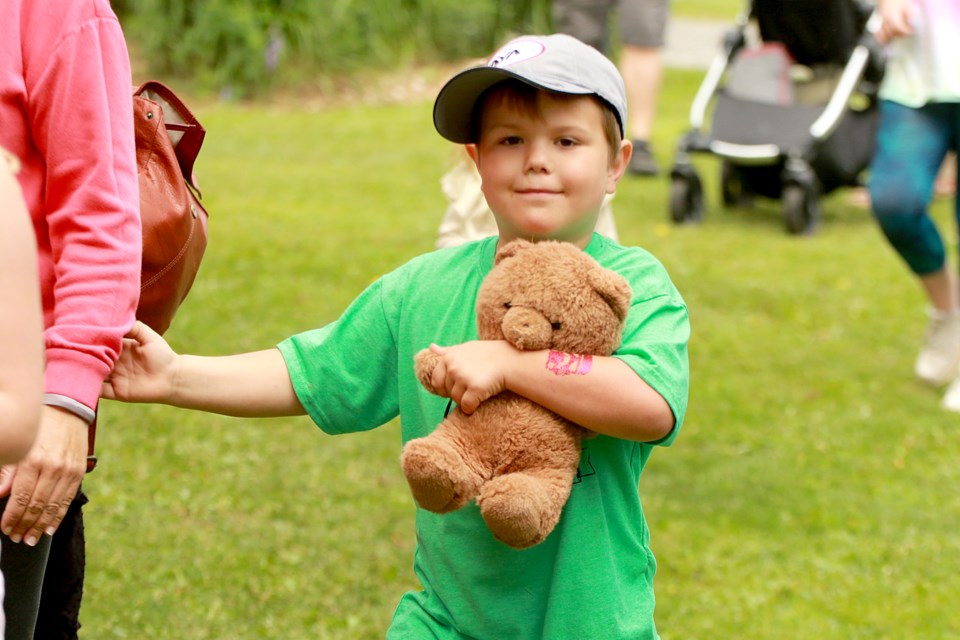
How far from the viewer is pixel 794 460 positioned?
5145 millimetres

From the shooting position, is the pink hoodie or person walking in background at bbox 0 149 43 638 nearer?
Result: person walking in background at bbox 0 149 43 638

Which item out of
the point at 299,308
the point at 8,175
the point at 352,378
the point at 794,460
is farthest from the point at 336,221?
the point at 8,175

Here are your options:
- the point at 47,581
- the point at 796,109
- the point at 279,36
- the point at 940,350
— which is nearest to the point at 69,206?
the point at 47,581

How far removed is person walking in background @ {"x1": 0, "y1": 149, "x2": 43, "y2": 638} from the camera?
158 cm

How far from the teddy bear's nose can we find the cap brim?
38 cm

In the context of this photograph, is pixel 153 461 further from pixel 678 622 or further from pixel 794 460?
pixel 794 460

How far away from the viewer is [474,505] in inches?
90.0

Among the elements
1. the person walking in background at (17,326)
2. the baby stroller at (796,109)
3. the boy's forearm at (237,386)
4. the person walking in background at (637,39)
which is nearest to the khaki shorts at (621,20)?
the person walking in background at (637,39)

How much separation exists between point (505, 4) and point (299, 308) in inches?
305

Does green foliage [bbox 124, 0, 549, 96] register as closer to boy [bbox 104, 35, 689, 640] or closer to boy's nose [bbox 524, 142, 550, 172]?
boy [bbox 104, 35, 689, 640]

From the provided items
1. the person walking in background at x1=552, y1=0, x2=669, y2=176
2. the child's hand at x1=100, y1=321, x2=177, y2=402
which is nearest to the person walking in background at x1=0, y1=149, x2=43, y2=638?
the child's hand at x1=100, y1=321, x2=177, y2=402

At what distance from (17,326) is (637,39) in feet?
25.6

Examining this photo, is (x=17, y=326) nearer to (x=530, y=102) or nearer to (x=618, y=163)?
(x=530, y=102)

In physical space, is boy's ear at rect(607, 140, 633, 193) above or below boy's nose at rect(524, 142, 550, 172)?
below
